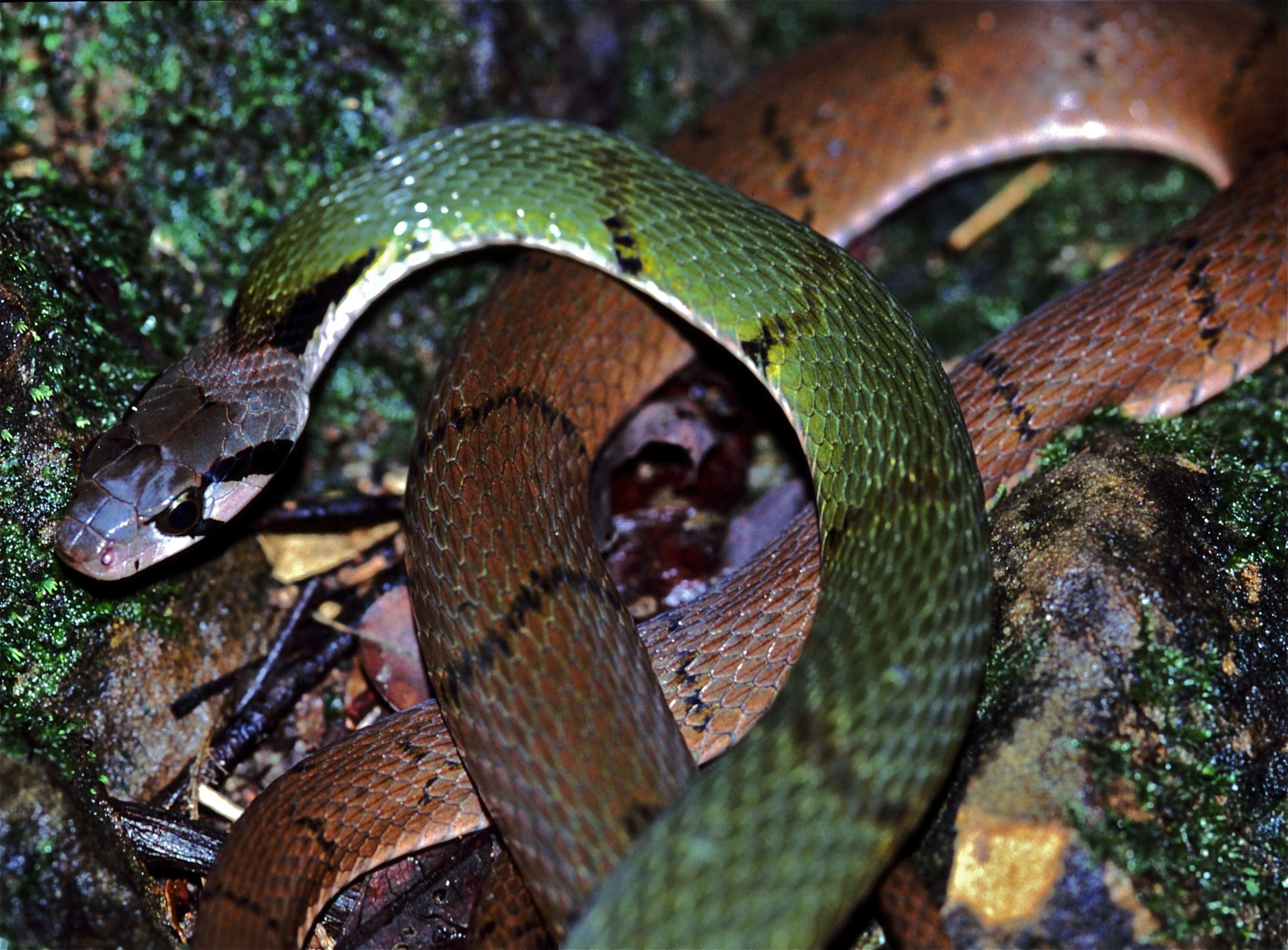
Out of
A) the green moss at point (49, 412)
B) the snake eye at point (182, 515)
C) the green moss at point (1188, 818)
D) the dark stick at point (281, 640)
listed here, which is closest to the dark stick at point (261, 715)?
the dark stick at point (281, 640)

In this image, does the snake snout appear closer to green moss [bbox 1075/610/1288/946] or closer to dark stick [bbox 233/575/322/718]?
dark stick [bbox 233/575/322/718]

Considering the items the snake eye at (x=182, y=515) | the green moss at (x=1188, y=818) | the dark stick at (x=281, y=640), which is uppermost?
the snake eye at (x=182, y=515)

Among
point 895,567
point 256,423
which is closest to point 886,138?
point 895,567

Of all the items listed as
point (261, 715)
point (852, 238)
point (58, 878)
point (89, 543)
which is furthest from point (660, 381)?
point (58, 878)

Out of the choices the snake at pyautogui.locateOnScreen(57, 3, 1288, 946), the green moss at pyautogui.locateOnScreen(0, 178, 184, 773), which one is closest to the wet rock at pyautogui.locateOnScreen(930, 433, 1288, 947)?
the snake at pyautogui.locateOnScreen(57, 3, 1288, 946)

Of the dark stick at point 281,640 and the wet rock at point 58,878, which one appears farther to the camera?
the dark stick at point 281,640

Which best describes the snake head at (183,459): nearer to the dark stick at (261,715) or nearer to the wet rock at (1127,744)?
the dark stick at (261,715)

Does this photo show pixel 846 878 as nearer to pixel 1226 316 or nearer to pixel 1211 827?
pixel 1211 827
